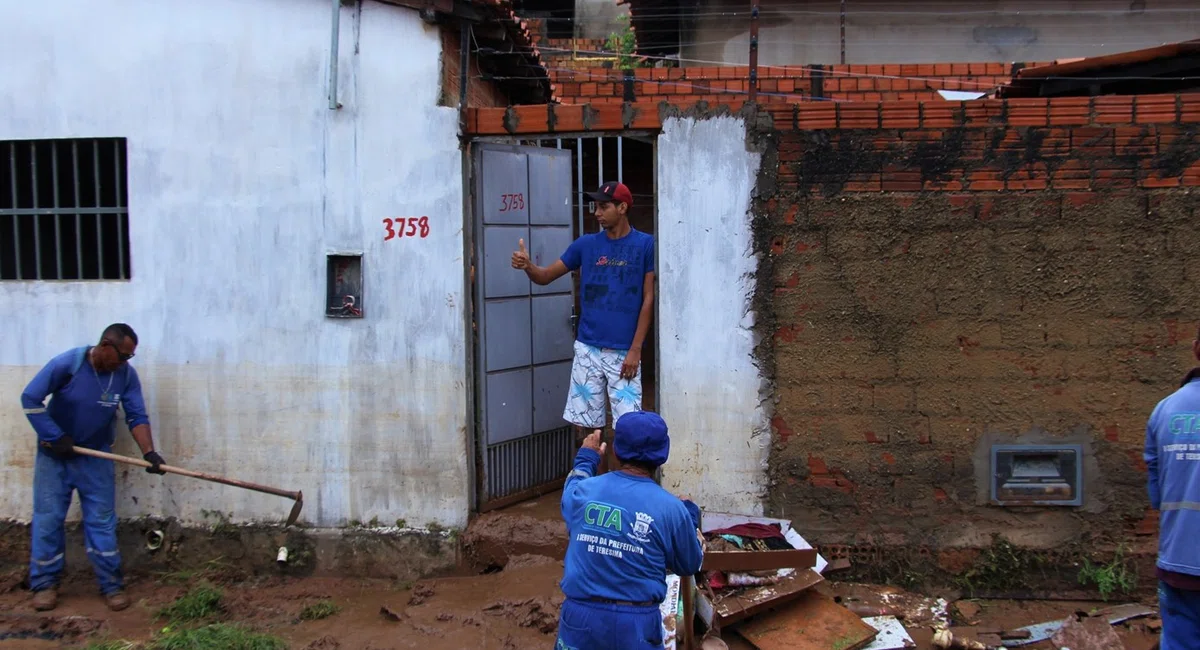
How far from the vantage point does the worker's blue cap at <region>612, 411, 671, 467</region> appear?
297 centimetres

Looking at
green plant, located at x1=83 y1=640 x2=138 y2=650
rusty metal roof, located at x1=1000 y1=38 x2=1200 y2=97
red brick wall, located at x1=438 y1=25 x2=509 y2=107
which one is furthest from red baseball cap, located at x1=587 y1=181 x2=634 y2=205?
green plant, located at x1=83 y1=640 x2=138 y2=650

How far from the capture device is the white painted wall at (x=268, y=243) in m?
5.04

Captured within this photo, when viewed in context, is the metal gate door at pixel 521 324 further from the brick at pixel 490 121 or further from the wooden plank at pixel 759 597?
the wooden plank at pixel 759 597

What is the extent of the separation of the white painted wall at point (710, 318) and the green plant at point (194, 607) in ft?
8.34

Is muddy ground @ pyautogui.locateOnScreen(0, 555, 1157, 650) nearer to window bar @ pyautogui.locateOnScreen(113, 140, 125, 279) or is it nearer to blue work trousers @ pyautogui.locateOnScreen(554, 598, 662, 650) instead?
blue work trousers @ pyautogui.locateOnScreen(554, 598, 662, 650)

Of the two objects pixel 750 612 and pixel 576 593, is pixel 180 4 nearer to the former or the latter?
pixel 576 593

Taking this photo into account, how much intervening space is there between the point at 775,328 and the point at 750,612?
1.48 metres

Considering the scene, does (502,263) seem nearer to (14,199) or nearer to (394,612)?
(394,612)

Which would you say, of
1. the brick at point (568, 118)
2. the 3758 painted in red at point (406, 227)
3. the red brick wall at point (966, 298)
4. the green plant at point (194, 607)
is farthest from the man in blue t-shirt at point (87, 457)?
the red brick wall at point (966, 298)

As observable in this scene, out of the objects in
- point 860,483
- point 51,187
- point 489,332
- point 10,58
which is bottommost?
point 860,483

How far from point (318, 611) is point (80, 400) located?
178cm

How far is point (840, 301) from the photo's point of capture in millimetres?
4777

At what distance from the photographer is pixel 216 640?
171 inches

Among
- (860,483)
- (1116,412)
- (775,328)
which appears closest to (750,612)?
(860,483)
